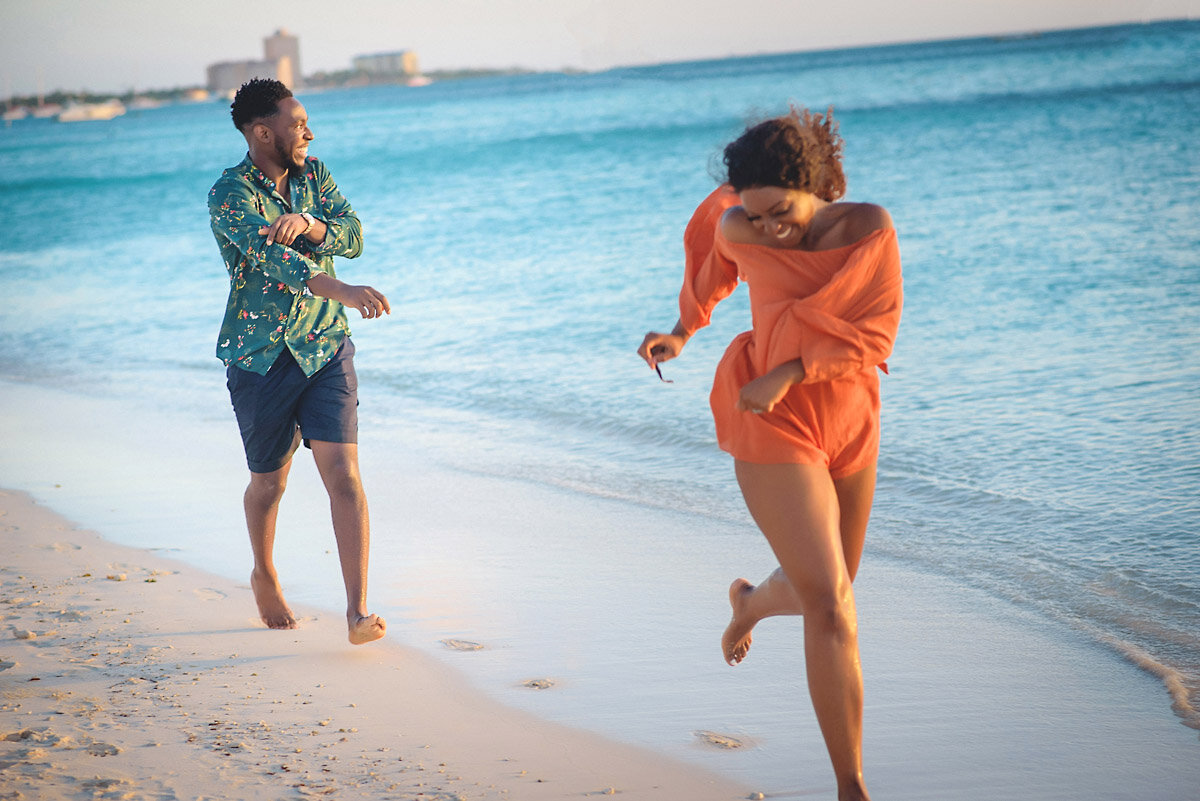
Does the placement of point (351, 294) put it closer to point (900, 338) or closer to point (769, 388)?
point (769, 388)

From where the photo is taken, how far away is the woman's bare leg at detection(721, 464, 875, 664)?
264cm

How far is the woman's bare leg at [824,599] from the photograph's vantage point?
243 centimetres

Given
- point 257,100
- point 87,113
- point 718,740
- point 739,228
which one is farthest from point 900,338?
point 87,113

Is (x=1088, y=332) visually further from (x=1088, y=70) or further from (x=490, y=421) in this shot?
(x=1088, y=70)

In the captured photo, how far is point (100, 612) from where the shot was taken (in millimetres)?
3893

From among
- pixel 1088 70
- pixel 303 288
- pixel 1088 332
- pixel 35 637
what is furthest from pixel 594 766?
pixel 1088 70

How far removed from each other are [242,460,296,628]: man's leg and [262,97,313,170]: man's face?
99 centimetres

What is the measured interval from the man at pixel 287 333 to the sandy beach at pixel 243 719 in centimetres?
30

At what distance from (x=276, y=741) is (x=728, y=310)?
29.3 feet

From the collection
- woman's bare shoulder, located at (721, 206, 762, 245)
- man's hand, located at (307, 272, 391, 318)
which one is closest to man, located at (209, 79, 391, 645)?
man's hand, located at (307, 272, 391, 318)

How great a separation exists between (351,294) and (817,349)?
1461 mm

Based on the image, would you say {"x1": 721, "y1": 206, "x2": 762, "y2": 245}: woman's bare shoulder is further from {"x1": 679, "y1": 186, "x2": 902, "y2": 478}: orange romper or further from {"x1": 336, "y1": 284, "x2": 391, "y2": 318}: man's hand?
{"x1": 336, "y1": 284, "x2": 391, "y2": 318}: man's hand

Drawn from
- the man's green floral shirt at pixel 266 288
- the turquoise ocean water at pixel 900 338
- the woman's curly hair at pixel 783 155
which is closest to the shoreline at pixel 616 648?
the turquoise ocean water at pixel 900 338

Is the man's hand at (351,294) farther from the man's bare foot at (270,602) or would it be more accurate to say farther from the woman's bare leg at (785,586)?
the woman's bare leg at (785,586)
